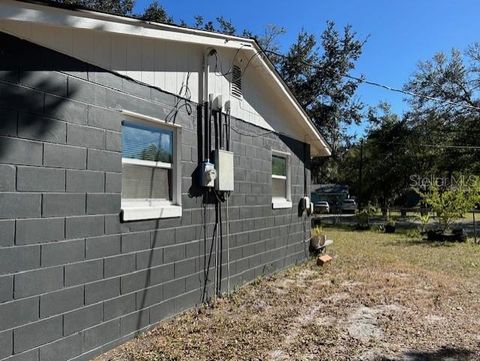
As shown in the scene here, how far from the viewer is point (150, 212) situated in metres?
5.37

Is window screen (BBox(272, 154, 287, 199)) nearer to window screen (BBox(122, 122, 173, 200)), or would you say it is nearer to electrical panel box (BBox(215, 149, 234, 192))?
electrical panel box (BBox(215, 149, 234, 192))

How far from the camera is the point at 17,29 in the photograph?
386 centimetres

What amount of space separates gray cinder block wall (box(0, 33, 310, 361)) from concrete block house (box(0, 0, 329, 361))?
1 centimetres

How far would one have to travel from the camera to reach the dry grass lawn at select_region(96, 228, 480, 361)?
484cm

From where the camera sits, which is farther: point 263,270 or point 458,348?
point 263,270

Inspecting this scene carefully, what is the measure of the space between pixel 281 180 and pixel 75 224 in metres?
6.08

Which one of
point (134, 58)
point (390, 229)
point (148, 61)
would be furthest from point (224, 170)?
point (390, 229)

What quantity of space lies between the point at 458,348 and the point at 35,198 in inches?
180

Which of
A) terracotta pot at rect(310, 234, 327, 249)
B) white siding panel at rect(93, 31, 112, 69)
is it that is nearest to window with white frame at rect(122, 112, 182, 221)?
white siding panel at rect(93, 31, 112, 69)

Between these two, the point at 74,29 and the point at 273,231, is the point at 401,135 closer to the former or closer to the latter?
the point at 273,231

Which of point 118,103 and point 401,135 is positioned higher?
point 401,135

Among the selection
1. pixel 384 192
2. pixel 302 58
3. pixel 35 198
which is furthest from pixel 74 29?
pixel 384 192

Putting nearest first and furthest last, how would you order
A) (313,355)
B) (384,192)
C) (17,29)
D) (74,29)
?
(17,29)
(74,29)
(313,355)
(384,192)

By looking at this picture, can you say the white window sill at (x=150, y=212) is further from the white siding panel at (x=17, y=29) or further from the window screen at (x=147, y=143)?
the white siding panel at (x=17, y=29)
